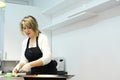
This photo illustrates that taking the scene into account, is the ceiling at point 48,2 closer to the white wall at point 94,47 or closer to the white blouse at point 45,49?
the white wall at point 94,47

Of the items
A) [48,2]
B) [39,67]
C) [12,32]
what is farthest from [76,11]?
[39,67]

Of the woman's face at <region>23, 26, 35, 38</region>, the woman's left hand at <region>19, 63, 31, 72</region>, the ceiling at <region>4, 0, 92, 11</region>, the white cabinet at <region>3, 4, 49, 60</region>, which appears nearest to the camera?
the woman's left hand at <region>19, 63, 31, 72</region>

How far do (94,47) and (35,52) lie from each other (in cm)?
110

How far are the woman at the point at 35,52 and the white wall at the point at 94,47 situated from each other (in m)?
0.90

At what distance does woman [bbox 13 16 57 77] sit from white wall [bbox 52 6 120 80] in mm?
Answer: 899

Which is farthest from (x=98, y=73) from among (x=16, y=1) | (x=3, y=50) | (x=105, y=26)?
(x=16, y=1)

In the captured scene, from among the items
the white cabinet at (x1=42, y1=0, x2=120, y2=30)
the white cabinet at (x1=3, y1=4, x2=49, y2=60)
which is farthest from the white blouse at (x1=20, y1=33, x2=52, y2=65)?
the white cabinet at (x1=3, y1=4, x2=49, y2=60)

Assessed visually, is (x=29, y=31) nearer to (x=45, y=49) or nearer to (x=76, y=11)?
(x=45, y=49)

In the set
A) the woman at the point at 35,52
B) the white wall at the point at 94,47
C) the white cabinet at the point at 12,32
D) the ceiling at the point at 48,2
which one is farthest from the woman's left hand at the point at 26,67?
the white cabinet at the point at 12,32

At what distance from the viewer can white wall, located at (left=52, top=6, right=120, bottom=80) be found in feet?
8.82

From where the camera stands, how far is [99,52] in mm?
2936

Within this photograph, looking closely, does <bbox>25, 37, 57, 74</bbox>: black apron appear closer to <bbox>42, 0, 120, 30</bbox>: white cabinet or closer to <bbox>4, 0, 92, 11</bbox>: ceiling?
<bbox>42, 0, 120, 30</bbox>: white cabinet

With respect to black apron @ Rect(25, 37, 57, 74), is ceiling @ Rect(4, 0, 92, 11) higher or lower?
higher

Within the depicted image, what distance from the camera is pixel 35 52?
2.16 metres
